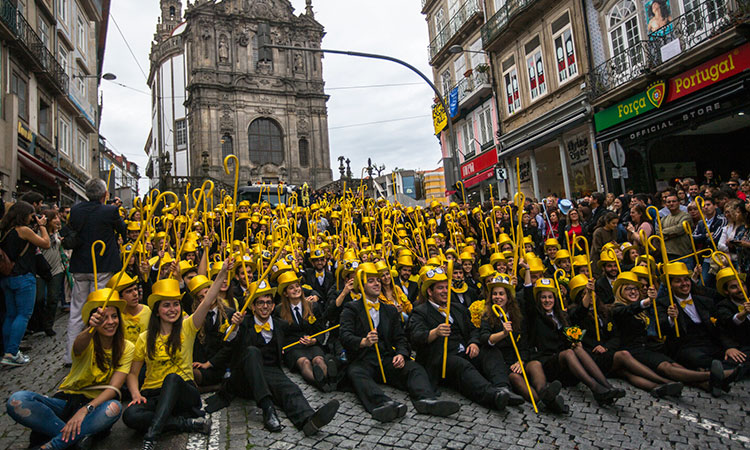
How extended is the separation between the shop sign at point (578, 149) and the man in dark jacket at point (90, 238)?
16.5 meters

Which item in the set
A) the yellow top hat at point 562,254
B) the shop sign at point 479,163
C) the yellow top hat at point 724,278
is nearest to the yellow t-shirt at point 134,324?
the yellow top hat at point 562,254

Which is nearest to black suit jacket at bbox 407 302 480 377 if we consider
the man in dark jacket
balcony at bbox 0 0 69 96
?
the man in dark jacket

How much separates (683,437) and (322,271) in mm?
5942

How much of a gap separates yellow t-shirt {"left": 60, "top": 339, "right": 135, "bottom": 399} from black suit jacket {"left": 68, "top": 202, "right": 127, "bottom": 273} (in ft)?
5.97

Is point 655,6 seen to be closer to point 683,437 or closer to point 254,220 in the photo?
point 254,220

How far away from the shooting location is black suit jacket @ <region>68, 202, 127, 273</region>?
19.5 ft

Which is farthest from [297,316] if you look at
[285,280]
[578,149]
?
[578,149]

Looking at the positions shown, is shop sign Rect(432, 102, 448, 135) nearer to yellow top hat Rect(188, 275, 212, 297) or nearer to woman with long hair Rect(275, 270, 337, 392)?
woman with long hair Rect(275, 270, 337, 392)

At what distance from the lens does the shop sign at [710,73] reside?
12.5 metres

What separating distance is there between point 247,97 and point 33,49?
26383 millimetres

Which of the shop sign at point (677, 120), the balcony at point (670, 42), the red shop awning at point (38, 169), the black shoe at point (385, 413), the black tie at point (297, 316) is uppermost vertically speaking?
the balcony at point (670, 42)

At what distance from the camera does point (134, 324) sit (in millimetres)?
5180

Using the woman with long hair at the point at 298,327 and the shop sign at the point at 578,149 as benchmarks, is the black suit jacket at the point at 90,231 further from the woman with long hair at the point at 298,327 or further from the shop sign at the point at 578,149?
the shop sign at the point at 578,149

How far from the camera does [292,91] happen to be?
4606cm
